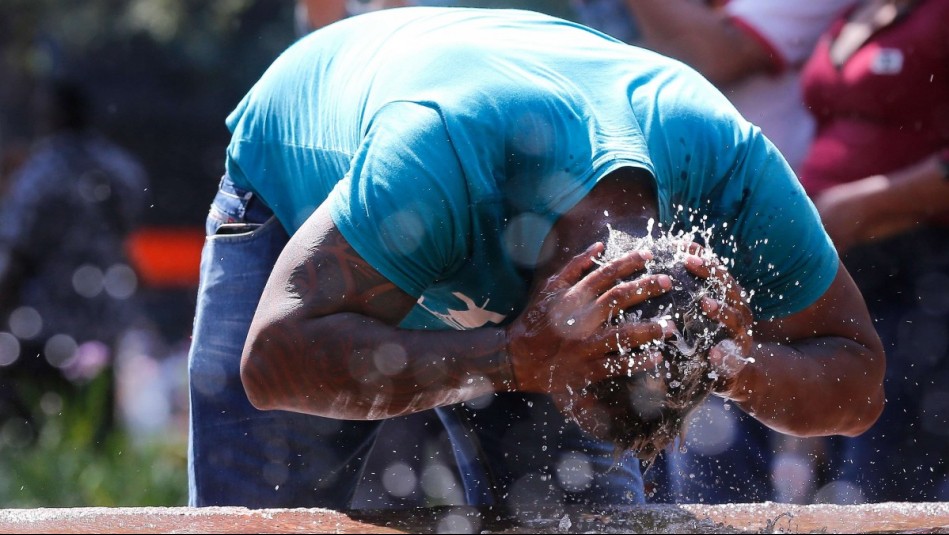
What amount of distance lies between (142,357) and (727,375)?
7440mm

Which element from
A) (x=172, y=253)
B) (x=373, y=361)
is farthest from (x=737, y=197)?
(x=172, y=253)

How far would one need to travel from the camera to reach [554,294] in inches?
90.6

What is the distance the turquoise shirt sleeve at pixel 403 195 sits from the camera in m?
2.32

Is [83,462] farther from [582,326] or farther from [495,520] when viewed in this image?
Answer: [582,326]

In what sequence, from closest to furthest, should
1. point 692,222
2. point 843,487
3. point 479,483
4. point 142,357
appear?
1. point 692,222
2. point 479,483
3. point 843,487
4. point 142,357

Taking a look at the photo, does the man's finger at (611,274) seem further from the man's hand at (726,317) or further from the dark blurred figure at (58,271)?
the dark blurred figure at (58,271)

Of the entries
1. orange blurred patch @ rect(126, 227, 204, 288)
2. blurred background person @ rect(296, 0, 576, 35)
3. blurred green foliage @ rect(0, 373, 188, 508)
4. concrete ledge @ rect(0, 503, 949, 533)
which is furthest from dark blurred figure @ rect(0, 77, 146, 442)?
orange blurred patch @ rect(126, 227, 204, 288)

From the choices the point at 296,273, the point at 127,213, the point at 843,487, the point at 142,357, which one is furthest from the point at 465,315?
the point at 142,357

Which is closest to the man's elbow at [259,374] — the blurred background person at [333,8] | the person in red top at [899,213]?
the person in red top at [899,213]

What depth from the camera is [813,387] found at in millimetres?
2717

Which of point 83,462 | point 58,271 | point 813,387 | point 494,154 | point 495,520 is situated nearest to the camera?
point 494,154

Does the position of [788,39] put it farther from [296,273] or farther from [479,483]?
[296,273]

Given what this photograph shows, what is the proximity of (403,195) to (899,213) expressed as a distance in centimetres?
227

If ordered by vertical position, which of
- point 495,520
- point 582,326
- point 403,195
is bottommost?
point 495,520
